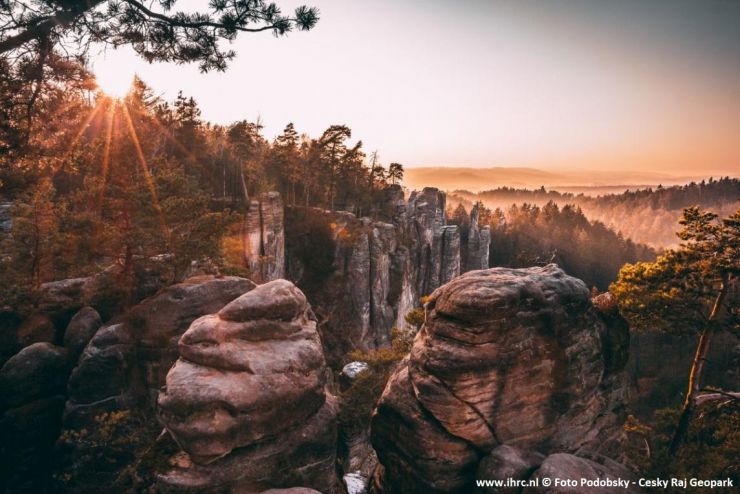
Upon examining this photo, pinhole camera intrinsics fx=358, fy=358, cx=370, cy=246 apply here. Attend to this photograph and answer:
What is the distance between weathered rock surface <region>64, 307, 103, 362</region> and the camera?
17.5 metres

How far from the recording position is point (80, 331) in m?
17.8

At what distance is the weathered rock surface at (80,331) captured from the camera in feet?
57.5

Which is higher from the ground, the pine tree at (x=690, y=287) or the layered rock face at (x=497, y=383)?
the pine tree at (x=690, y=287)

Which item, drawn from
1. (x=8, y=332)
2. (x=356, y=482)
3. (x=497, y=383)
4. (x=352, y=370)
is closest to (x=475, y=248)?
(x=352, y=370)

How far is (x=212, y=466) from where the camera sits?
1159cm

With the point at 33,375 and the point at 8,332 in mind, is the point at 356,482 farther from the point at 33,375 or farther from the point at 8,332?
the point at 8,332

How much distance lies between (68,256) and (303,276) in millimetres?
29582

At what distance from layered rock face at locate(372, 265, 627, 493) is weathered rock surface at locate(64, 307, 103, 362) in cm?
1532

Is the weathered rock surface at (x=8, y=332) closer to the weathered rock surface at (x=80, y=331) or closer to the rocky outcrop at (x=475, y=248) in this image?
the weathered rock surface at (x=80, y=331)

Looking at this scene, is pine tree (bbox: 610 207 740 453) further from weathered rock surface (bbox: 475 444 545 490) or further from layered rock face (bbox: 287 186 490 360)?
layered rock face (bbox: 287 186 490 360)

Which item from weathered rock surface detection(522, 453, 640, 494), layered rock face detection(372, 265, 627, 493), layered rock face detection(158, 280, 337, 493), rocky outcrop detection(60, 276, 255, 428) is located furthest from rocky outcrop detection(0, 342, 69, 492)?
weathered rock surface detection(522, 453, 640, 494)

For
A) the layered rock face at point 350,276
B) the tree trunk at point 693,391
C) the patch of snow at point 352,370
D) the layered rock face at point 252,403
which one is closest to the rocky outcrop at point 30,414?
the layered rock face at point 252,403

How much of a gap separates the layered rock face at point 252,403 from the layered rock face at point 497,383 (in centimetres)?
317

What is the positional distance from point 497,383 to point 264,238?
3443 cm
